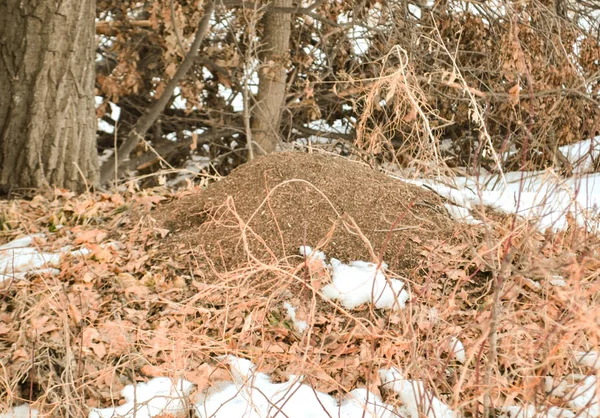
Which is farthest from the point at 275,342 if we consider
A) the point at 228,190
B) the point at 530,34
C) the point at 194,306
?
the point at 530,34

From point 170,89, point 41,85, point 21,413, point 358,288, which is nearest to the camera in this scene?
point 21,413

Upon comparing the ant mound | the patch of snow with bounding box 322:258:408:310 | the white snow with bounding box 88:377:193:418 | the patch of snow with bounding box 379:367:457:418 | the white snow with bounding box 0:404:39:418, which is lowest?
the white snow with bounding box 0:404:39:418

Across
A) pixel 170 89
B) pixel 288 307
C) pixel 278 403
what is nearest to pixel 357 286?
pixel 288 307

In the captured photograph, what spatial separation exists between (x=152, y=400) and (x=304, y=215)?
1.25m

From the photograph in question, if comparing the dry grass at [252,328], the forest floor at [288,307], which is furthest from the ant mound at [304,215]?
the dry grass at [252,328]

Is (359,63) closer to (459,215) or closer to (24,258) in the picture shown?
(459,215)

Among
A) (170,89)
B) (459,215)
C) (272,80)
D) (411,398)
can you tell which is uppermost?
(272,80)

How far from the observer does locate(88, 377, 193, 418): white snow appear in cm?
267

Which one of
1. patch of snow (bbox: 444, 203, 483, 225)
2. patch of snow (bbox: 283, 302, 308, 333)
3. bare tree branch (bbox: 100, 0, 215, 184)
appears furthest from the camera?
bare tree branch (bbox: 100, 0, 215, 184)

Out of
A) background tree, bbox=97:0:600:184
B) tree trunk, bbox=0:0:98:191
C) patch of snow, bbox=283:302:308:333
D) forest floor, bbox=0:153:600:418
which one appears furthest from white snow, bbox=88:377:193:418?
background tree, bbox=97:0:600:184

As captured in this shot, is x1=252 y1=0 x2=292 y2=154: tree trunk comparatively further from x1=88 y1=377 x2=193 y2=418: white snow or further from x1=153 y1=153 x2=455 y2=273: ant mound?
x1=88 y1=377 x2=193 y2=418: white snow

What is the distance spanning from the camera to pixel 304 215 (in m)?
3.63

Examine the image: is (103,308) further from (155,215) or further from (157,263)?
(155,215)

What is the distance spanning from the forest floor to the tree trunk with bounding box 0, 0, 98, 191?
0.57 metres
